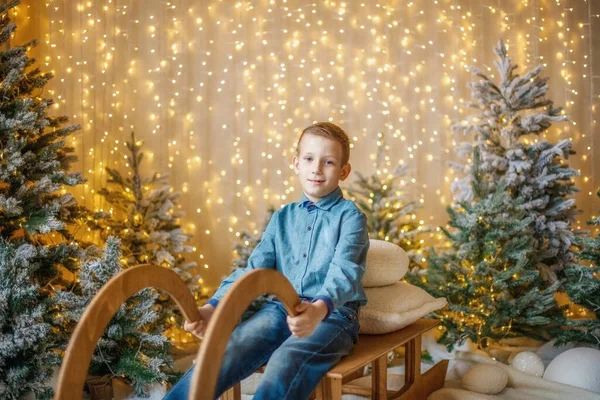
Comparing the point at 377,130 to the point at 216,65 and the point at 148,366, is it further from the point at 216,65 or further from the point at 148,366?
the point at 148,366

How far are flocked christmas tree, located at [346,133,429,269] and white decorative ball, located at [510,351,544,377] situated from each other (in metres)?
0.77

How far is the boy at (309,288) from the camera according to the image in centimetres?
179

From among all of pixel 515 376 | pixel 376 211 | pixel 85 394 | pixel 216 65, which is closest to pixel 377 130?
pixel 376 211

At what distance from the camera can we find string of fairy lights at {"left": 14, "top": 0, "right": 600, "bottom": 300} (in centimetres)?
402

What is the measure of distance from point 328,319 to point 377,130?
2.43 metres

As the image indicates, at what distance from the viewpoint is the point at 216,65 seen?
13.6 feet

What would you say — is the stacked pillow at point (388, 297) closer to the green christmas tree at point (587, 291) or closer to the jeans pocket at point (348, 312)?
the jeans pocket at point (348, 312)

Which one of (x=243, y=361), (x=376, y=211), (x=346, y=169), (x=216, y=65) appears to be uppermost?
(x=216, y=65)

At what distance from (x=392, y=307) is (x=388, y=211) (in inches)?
55.4

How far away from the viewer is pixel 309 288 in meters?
2.16

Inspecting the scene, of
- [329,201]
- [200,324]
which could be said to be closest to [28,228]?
[200,324]

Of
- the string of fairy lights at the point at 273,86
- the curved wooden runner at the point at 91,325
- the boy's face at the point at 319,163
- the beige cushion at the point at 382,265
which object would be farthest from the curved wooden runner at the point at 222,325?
the string of fairy lights at the point at 273,86

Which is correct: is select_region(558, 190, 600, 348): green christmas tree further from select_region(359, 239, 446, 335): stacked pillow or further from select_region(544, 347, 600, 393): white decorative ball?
select_region(359, 239, 446, 335): stacked pillow

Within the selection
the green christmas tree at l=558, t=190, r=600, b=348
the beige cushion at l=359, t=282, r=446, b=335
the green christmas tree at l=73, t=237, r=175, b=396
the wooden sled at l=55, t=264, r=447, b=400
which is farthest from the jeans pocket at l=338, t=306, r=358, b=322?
the green christmas tree at l=558, t=190, r=600, b=348
